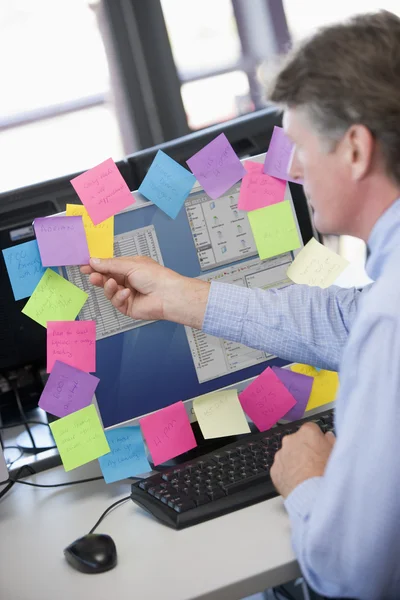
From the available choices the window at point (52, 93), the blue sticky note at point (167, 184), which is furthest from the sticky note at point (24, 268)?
the window at point (52, 93)

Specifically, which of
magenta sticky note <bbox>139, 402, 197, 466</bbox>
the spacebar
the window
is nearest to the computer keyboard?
the spacebar

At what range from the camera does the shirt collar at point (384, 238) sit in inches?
37.5

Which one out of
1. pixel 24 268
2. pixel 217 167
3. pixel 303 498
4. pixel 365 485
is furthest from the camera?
pixel 217 167

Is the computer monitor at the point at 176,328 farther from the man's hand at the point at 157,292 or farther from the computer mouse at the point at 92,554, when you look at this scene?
the computer mouse at the point at 92,554

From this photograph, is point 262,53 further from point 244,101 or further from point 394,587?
point 394,587

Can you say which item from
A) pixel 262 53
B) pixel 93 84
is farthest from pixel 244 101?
pixel 93 84

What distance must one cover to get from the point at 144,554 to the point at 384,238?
1.79 feet

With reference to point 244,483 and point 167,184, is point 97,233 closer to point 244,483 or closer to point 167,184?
point 167,184

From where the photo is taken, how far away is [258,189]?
4.66 ft

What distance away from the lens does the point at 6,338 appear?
150 cm

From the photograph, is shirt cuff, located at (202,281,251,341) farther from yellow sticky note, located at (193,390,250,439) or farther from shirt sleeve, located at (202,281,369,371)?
yellow sticky note, located at (193,390,250,439)

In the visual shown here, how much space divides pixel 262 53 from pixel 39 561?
11.4 feet

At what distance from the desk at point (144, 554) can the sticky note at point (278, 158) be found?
0.63 meters

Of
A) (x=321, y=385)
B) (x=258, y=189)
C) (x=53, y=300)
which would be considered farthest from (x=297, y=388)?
(x=53, y=300)
